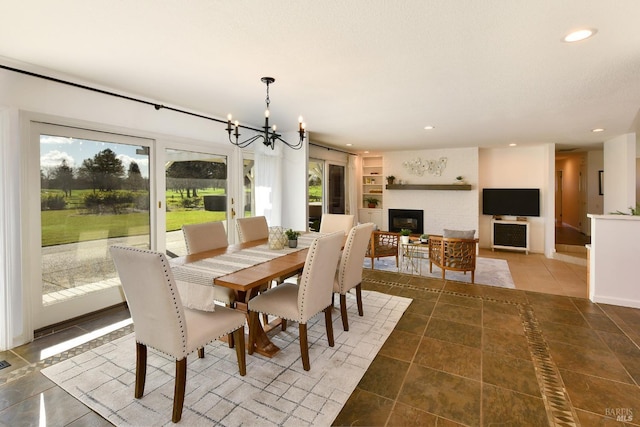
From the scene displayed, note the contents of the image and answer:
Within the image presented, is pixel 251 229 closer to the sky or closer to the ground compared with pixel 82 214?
closer to the ground

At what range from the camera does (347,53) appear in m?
2.30

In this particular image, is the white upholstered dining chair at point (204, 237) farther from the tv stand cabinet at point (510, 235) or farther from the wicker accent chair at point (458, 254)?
the tv stand cabinet at point (510, 235)

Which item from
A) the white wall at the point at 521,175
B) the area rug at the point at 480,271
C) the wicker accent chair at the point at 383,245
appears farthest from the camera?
the white wall at the point at 521,175

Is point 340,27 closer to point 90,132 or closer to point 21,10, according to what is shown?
point 21,10

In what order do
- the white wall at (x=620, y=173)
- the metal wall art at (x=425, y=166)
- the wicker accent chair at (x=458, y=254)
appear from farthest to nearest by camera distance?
1. the metal wall art at (x=425, y=166)
2. the white wall at (x=620, y=173)
3. the wicker accent chair at (x=458, y=254)

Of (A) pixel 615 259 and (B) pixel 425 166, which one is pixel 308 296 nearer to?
(A) pixel 615 259

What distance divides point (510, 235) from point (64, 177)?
25.7ft

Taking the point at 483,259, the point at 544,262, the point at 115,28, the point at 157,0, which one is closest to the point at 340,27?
the point at 157,0

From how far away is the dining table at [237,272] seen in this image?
6.84 ft

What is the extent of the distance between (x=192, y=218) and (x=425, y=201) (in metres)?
5.56

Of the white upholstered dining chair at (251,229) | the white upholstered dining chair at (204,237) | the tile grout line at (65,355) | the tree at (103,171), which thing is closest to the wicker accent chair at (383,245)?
the white upholstered dining chair at (251,229)

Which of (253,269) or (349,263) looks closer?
(253,269)

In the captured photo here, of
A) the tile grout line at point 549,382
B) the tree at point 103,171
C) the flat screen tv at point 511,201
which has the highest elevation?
the tree at point 103,171

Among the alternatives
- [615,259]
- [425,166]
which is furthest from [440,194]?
[615,259]
